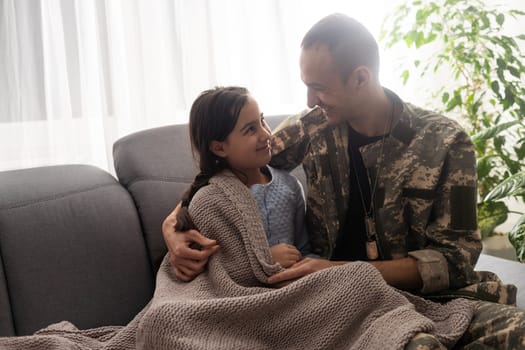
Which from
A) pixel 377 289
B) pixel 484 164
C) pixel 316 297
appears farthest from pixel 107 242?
pixel 484 164

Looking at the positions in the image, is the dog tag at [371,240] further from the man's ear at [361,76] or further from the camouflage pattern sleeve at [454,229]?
the man's ear at [361,76]

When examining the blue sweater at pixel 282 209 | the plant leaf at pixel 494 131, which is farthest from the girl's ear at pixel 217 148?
the plant leaf at pixel 494 131

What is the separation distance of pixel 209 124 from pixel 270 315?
569mm

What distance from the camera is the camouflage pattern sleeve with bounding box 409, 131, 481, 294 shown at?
1.52m

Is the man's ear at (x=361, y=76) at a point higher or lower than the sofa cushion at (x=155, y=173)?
higher

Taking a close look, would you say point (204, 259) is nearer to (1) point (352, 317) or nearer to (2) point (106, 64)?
(1) point (352, 317)

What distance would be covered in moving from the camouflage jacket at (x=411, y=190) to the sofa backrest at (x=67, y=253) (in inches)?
20.6

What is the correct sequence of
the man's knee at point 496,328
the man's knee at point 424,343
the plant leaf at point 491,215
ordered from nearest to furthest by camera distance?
the man's knee at point 424,343, the man's knee at point 496,328, the plant leaf at point 491,215

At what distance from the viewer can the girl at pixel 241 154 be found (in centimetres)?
161

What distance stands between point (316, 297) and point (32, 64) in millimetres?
1505

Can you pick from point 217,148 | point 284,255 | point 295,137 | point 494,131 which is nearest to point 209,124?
point 217,148

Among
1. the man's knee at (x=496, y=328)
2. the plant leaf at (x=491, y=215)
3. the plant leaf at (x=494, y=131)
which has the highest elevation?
the plant leaf at (x=494, y=131)

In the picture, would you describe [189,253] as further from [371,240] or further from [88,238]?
[371,240]

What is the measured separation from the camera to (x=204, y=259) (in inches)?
59.2
